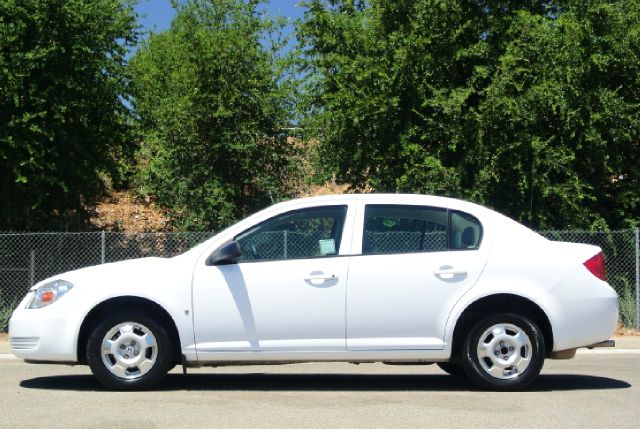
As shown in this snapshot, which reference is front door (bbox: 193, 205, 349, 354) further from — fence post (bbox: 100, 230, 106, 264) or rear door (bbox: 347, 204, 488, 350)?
fence post (bbox: 100, 230, 106, 264)

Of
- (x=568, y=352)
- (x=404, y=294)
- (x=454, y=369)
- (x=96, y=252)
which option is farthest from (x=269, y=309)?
(x=96, y=252)

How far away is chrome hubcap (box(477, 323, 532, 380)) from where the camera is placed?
8.21 metres

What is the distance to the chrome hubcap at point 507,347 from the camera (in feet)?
26.9

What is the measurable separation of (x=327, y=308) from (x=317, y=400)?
0.80 metres

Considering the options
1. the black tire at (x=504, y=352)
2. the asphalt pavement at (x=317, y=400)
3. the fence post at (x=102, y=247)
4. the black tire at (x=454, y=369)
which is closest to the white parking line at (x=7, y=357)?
the asphalt pavement at (x=317, y=400)

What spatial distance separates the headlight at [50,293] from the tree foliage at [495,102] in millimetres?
8771

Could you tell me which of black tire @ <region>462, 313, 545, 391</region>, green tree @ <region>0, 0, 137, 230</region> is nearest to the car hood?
black tire @ <region>462, 313, 545, 391</region>

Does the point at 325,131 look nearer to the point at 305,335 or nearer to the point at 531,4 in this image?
the point at 531,4

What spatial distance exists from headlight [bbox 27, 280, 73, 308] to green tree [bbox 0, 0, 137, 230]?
7322 mm

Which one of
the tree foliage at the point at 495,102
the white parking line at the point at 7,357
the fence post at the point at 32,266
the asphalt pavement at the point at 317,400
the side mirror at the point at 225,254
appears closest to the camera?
the asphalt pavement at the point at 317,400

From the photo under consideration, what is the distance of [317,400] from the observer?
26.3 ft

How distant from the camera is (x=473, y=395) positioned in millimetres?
8234

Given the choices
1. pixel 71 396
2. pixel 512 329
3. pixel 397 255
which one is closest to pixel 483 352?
pixel 512 329

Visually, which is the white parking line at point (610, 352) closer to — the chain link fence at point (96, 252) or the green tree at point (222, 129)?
the chain link fence at point (96, 252)
